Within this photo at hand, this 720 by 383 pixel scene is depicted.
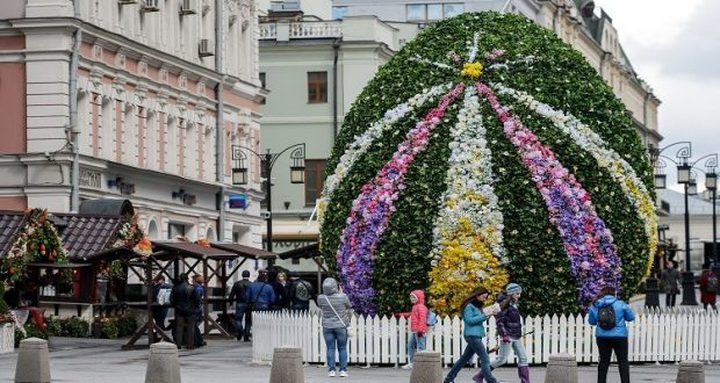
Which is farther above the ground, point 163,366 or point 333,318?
point 333,318

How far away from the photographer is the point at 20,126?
48.6 metres

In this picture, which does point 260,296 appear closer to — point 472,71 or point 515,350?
point 472,71

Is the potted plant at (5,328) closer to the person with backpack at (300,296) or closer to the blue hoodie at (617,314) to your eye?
the person with backpack at (300,296)

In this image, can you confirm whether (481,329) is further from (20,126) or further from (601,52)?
(601,52)

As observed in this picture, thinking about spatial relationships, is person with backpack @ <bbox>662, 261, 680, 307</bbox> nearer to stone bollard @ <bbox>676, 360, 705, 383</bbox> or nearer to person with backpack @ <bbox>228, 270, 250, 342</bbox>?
person with backpack @ <bbox>228, 270, 250, 342</bbox>

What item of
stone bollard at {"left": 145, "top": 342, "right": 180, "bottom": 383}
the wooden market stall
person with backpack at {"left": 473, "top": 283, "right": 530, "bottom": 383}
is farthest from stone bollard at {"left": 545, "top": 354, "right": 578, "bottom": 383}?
the wooden market stall

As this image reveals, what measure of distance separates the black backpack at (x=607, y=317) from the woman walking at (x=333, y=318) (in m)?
5.02

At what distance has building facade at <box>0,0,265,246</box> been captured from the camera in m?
48.1

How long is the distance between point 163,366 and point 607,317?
5.61 meters

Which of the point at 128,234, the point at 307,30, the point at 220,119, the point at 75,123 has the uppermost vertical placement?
the point at 307,30

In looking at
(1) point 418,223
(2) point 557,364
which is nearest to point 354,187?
(1) point 418,223

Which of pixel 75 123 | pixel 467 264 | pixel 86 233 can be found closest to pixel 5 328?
pixel 86 233

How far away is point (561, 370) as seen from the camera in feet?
75.4

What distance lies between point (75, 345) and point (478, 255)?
11.8 m
